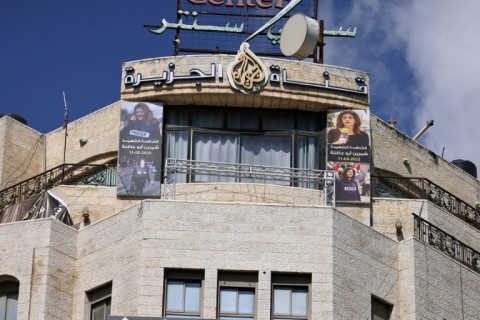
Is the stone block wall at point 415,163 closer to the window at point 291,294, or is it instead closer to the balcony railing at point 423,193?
the balcony railing at point 423,193

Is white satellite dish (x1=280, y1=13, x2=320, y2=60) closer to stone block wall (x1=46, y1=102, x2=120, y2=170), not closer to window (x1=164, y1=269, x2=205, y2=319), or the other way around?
stone block wall (x1=46, y1=102, x2=120, y2=170)

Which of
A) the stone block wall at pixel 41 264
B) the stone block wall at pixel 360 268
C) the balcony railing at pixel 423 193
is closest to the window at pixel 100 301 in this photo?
→ the stone block wall at pixel 41 264

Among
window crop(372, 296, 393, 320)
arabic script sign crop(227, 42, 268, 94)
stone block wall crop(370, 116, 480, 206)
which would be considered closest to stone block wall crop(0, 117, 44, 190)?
arabic script sign crop(227, 42, 268, 94)

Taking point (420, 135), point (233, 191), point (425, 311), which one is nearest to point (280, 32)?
point (420, 135)

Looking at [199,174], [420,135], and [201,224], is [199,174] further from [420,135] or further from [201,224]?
[420,135]

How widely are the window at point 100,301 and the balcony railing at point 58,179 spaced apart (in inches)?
203

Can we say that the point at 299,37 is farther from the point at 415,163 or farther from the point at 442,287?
the point at 442,287

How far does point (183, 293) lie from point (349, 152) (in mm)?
7382

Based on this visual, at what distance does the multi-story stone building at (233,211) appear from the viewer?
152 ft

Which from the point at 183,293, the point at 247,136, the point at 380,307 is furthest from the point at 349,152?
the point at 183,293

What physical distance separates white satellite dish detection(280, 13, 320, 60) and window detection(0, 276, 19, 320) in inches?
401

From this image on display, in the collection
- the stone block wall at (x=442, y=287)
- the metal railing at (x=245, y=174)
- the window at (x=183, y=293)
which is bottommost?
the window at (x=183, y=293)

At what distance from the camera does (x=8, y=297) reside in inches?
1895

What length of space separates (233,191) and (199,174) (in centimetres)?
144
